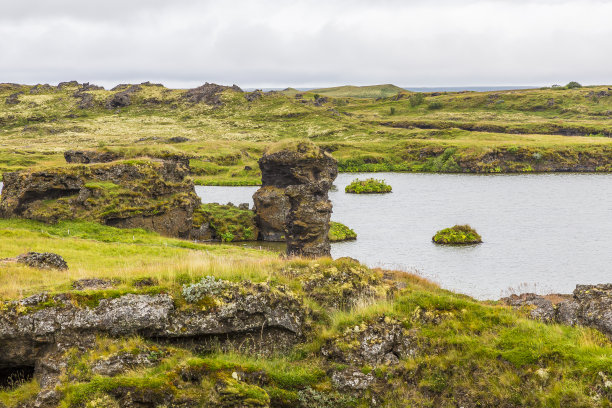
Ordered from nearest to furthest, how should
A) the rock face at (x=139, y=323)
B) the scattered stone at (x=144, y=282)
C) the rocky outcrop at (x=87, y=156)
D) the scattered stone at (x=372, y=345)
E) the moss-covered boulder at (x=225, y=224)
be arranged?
1. the rock face at (x=139, y=323)
2. the scattered stone at (x=372, y=345)
3. the scattered stone at (x=144, y=282)
4. the moss-covered boulder at (x=225, y=224)
5. the rocky outcrop at (x=87, y=156)

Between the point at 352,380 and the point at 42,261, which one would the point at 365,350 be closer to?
the point at 352,380

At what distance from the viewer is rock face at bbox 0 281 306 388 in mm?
11539

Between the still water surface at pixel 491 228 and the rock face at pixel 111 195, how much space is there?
57.9 feet

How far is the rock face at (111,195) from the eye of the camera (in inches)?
1703

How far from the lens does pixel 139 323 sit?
11.9 meters

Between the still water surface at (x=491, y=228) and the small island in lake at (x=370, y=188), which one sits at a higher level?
the small island in lake at (x=370, y=188)

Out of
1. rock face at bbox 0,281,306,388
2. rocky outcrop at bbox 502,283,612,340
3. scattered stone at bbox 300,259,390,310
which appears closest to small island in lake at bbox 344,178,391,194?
scattered stone at bbox 300,259,390,310

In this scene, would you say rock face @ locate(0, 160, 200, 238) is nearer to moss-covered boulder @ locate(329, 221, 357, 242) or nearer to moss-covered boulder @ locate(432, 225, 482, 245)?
moss-covered boulder @ locate(329, 221, 357, 242)

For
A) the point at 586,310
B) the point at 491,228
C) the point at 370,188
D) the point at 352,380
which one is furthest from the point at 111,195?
the point at 370,188

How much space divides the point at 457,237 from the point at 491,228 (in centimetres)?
963

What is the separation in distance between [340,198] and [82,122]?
142m

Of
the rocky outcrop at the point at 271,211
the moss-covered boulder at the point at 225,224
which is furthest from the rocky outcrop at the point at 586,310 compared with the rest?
the moss-covered boulder at the point at 225,224

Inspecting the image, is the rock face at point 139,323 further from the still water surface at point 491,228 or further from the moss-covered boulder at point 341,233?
the moss-covered boulder at point 341,233

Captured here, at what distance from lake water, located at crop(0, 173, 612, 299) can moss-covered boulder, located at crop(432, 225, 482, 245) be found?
128cm
